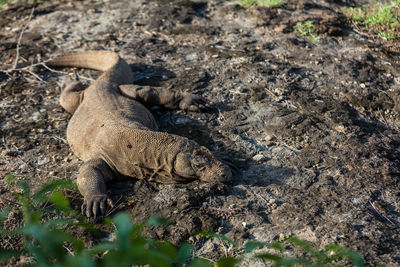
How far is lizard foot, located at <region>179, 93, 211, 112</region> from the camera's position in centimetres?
575

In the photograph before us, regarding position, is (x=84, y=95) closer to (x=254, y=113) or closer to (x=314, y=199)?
(x=254, y=113)

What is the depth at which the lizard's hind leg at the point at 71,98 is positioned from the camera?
5938 mm

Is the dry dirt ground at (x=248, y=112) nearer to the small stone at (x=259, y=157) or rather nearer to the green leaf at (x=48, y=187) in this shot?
the small stone at (x=259, y=157)

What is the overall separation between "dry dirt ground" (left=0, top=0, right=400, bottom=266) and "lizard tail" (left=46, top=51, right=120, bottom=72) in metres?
0.16

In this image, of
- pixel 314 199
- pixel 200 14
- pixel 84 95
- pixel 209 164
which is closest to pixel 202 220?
pixel 209 164

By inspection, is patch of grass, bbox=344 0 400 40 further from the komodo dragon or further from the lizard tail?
the lizard tail

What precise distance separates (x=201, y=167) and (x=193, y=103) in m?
1.57

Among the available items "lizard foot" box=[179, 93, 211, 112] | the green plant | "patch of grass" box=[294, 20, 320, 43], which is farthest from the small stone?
"patch of grass" box=[294, 20, 320, 43]

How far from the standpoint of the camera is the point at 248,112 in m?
5.67

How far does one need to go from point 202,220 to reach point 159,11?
218 inches

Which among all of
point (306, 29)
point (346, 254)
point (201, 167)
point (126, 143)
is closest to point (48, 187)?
point (346, 254)

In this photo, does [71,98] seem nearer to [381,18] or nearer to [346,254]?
[346,254]

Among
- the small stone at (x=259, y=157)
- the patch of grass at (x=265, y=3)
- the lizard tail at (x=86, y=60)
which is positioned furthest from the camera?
the patch of grass at (x=265, y=3)

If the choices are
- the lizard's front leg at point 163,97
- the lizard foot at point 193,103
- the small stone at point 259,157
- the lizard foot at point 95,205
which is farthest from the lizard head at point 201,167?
the lizard's front leg at point 163,97
